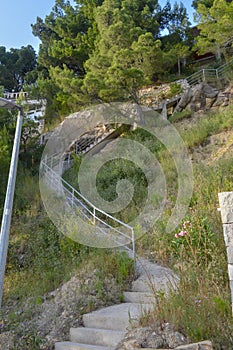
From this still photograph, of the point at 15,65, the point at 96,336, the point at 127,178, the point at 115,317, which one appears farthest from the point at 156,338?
the point at 15,65

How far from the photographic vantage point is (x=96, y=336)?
361cm

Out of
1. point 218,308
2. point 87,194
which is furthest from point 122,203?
point 218,308

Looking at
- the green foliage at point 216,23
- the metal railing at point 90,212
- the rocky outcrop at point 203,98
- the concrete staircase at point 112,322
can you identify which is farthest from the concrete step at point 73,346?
the green foliage at point 216,23

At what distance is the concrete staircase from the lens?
3414 millimetres

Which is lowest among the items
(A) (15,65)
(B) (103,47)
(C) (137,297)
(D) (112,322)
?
(D) (112,322)

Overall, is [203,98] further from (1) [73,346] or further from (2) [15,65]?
(2) [15,65]

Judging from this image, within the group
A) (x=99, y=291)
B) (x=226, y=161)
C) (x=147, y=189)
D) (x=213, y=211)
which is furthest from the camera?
(x=147, y=189)

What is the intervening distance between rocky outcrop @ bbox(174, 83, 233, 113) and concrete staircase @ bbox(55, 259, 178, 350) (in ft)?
31.7

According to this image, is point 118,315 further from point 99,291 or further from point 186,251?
point 186,251

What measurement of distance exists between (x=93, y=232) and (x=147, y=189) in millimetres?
2330

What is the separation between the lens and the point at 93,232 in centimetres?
609

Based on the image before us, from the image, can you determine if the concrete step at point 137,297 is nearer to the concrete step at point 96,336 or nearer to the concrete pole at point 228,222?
the concrete step at point 96,336

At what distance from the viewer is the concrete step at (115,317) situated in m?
3.54

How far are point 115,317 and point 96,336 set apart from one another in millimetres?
288
